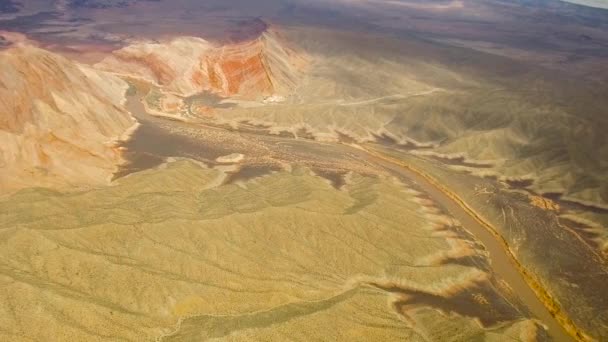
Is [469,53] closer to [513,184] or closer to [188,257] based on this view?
[513,184]

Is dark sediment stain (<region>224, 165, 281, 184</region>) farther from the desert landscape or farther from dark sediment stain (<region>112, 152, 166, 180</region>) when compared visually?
dark sediment stain (<region>112, 152, 166, 180</region>)

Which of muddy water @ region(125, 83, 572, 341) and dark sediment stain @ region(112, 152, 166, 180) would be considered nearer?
muddy water @ region(125, 83, 572, 341)

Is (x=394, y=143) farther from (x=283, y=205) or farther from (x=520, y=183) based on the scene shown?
(x=283, y=205)

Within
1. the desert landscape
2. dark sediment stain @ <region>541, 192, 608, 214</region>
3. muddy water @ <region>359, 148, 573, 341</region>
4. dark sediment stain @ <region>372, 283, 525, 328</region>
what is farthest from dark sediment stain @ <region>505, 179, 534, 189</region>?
dark sediment stain @ <region>372, 283, 525, 328</region>

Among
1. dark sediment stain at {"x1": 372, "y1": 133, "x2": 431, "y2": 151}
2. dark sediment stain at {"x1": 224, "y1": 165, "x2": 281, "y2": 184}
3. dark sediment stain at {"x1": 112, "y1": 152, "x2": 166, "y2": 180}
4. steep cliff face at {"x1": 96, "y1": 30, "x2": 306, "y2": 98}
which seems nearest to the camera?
dark sediment stain at {"x1": 112, "y1": 152, "x2": 166, "y2": 180}

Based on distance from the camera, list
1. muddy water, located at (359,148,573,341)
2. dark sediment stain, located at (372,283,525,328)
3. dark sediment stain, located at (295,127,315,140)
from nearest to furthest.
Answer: dark sediment stain, located at (372,283,525,328) < muddy water, located at (359,148,573,341) < dark sediment stain, located at (295,127,315,140)

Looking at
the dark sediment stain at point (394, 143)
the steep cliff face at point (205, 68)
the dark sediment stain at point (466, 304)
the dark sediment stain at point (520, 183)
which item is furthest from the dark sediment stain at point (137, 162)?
the dark sediment stain at point (520, 183)

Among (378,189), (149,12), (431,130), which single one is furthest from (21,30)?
(378,189)
